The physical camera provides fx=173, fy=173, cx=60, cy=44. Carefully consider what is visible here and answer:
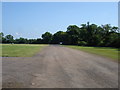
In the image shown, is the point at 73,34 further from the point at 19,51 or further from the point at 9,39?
the point at 19,51

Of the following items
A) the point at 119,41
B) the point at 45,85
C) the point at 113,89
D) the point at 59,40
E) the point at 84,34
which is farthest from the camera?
the point at 59,40

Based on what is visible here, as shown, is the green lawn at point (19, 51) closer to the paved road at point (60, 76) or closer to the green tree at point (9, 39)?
the paved road at point (60, 76)

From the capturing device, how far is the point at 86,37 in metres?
99.0

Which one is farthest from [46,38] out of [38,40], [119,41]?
[119,41]

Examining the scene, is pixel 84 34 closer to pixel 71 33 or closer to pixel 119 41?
pixel 71 33

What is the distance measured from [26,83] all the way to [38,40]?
130586 mm

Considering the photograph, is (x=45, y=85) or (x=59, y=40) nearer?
(x=45, y=85)

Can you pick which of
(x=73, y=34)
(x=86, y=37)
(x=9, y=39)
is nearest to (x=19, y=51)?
(x=86, y=37)

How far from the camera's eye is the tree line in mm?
78012

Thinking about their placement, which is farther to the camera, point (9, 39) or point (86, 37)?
point (9, 39)

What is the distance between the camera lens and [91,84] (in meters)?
6.45

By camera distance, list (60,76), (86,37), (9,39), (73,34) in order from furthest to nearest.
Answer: (9,39) → (73,34) → (86,37) → (60,76)

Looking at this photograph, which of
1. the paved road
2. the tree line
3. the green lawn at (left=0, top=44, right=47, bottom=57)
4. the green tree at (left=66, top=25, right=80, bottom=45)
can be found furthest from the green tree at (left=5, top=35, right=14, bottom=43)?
the paved road

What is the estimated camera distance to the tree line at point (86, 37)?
7801cm
